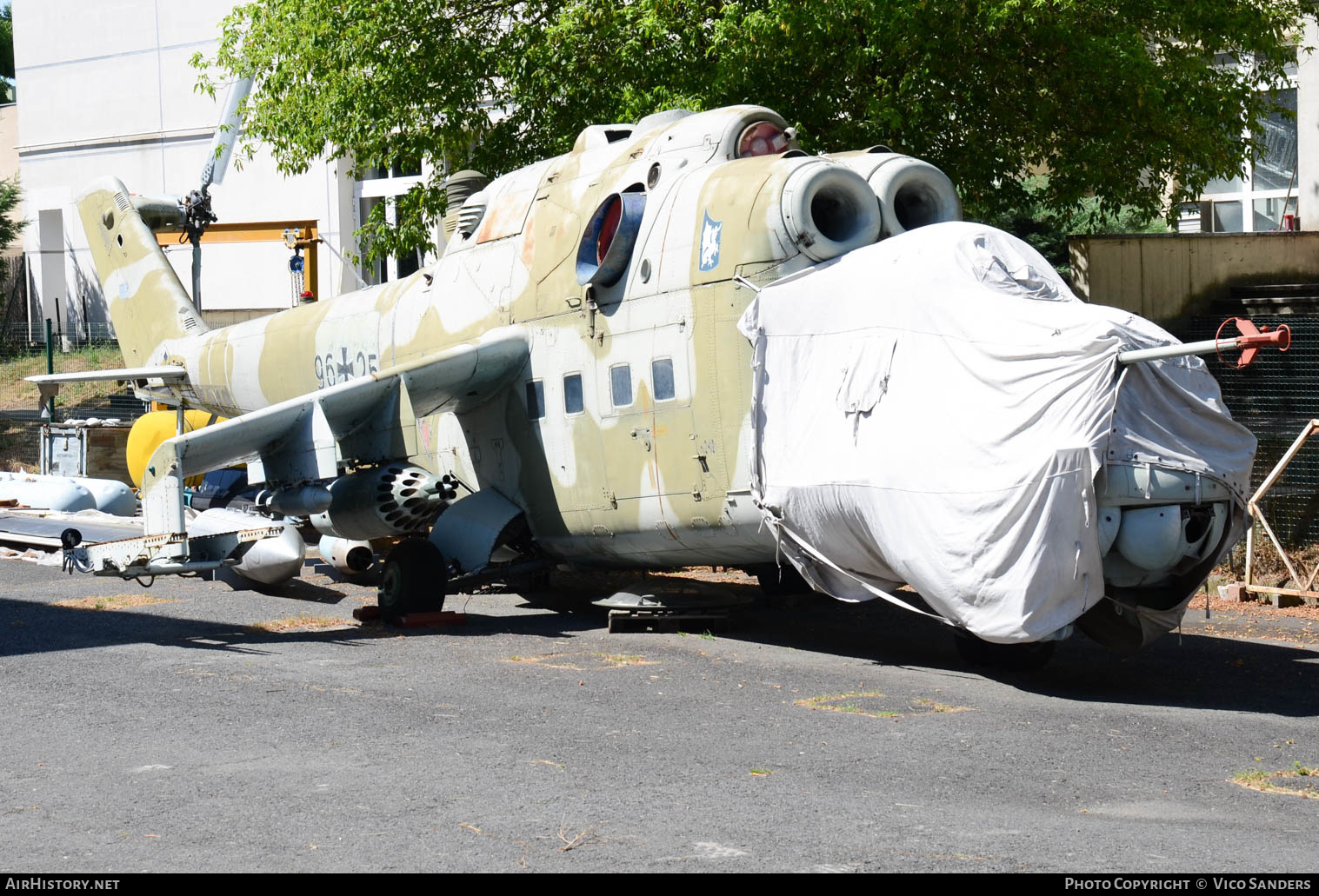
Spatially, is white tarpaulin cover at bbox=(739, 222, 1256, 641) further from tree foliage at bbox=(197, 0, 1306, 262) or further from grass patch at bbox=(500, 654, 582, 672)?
tree foliage at bbox=(197, 0, 1306, 262)

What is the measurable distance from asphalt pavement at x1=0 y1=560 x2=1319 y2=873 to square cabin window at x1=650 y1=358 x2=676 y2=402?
2008 mm

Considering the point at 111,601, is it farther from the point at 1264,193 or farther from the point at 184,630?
the point at 1264,193

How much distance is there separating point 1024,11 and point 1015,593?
8.39 m

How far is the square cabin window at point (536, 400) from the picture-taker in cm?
1305

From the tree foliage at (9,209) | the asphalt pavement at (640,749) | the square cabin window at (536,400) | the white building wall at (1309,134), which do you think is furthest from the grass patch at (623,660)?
the tree foliage at (9,209)

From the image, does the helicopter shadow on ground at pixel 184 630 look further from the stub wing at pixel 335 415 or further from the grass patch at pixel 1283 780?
the grass patch at pixel 1283 780

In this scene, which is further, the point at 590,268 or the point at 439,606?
the point at 439,606

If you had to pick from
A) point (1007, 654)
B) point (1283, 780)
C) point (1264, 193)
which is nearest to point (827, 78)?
point (1007, 654)

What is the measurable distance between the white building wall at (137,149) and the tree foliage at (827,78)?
14.3 metres

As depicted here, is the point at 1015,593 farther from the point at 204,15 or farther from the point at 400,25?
the point at 204,15

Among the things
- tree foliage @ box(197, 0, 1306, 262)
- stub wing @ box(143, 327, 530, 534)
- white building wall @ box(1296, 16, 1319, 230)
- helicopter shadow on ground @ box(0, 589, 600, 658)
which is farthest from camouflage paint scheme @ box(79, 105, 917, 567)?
white building wall @ box(1296, 16, 1319, 230)

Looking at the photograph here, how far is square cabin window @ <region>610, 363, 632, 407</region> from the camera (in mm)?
12039

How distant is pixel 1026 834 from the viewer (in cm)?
650

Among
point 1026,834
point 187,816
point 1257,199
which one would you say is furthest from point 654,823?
point 1257,199
